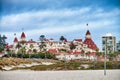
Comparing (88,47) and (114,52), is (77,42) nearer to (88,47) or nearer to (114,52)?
(88,47)

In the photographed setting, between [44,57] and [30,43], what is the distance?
1268 cm

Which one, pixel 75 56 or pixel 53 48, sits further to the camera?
pixel 53 48

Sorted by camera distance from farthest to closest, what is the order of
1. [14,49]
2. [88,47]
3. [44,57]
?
1. [88,47]
2. [14,49]
3. [44,57]

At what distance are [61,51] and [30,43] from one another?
190 inches

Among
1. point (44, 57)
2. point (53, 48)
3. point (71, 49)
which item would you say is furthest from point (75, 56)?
point (44, 57)

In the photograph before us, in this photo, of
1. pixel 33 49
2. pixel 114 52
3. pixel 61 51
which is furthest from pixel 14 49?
pixel 114 52

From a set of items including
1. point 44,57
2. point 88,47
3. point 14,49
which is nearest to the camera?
point 44,57

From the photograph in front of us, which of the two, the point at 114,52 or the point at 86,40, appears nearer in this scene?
the point at 114,52

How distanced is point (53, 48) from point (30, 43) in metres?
3.44

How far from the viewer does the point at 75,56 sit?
5109 cm

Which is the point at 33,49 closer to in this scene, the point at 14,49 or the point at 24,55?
the point at 14,49

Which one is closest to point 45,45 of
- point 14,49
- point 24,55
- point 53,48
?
point 53,48

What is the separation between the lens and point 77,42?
54.6 m

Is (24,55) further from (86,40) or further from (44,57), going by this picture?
(86,40)
